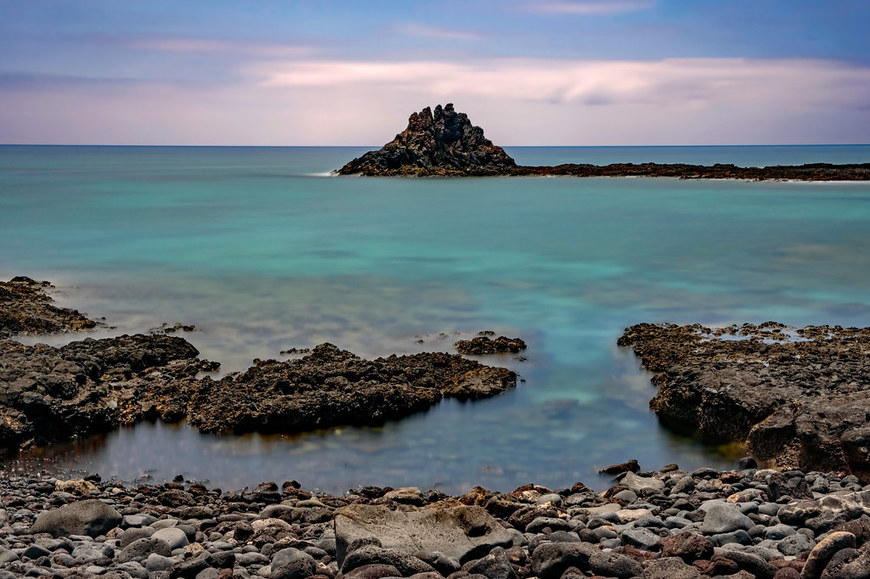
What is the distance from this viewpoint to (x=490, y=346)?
13.2m

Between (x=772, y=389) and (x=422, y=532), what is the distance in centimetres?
598

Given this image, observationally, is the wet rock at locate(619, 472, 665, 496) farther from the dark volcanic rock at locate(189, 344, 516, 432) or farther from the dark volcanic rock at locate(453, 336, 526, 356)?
the dark volcanic rock at locate(453, 336, 526, 356)

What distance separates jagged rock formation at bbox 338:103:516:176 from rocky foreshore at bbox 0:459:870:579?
64.9 m

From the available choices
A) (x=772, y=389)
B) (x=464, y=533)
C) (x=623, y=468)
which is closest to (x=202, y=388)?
(x=623, y=468)

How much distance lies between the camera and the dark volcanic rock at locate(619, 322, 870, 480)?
7.87 meters

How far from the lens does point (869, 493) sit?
583 cm

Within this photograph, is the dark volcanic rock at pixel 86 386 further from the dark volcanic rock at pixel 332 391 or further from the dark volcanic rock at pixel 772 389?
the dark volcanic rock at pixel 772 389

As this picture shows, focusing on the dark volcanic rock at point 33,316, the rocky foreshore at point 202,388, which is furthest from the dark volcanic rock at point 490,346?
the dark volcanic rock at point 33,316

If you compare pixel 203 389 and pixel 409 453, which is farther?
pixel 203 389

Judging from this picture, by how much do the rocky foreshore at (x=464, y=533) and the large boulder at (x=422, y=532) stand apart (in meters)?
0.01

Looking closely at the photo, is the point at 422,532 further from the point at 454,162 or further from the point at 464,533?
the point at 454,162

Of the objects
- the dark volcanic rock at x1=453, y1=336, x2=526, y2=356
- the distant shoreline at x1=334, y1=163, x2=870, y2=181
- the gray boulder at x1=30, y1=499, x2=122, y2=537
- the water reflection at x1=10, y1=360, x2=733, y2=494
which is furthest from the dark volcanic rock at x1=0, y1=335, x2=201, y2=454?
the distant shoreline at x1=334, y1=163, x2=870, y2=181

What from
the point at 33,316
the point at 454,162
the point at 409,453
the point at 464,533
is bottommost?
the point at 409,453

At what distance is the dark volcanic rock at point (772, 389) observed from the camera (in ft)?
25.8
